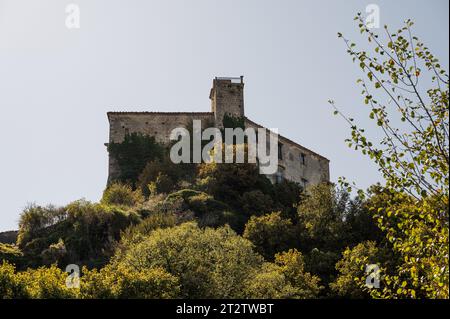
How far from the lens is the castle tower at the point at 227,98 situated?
63031 mm

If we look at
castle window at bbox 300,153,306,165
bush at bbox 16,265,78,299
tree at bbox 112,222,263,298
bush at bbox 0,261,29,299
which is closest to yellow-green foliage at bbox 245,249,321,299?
tree at bbox 112,222,263,298

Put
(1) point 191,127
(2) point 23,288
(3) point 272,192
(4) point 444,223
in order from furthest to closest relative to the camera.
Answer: (1) point 191,127 → (3) point 272,192 → (2) point 23,288 → (4) point 444,223

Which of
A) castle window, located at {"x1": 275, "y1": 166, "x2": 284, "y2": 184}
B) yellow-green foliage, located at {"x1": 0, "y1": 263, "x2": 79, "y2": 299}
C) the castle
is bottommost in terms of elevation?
yellow-green foliage, located at {"x1": 0, "y1": 263, "x2": 79, "y2": 299}

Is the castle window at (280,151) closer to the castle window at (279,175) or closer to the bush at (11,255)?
the castle window at (279,175)

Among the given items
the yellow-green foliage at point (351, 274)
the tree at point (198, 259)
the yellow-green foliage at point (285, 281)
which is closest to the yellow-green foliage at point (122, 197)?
the tree at point (198, 259)

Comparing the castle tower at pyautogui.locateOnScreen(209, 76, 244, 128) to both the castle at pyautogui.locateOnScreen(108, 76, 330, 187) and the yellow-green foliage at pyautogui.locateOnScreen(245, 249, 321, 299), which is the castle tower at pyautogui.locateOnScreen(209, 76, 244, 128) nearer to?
the castle at pyautogui.locateOnScreen(108, 76, 330, 187)

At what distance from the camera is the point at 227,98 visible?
63.8 m

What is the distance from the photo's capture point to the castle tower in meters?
63.0

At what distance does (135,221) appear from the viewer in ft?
167

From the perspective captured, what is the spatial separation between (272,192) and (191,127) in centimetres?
908

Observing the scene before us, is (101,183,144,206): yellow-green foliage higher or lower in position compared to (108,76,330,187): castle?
lower

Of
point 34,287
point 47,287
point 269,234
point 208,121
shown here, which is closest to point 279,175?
point 208,121

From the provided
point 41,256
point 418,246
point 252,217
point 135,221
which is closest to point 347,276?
point 252,217
